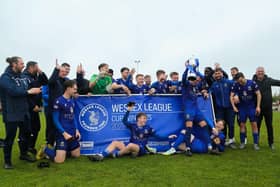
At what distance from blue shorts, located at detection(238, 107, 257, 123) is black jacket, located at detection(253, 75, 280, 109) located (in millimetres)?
457

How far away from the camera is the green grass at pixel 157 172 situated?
5.16 metres

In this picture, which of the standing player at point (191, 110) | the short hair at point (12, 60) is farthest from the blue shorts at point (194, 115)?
the short hair at point (12, 60)

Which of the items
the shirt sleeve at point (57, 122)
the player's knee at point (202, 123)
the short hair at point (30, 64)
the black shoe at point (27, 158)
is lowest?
the black shoe at point (27, 158)

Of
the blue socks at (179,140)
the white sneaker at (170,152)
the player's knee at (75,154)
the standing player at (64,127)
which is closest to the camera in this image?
the standing player at (64,127)

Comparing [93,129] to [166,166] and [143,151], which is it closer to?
[143,151]

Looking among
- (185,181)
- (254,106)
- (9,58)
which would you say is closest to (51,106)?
(9,58)

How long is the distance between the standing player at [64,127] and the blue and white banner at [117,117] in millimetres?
642

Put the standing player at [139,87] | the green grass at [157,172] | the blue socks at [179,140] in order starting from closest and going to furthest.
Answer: the green grass at [157,172] < the blue socks at [179,140] < the standing player at [139,87]

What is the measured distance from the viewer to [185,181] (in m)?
5.16

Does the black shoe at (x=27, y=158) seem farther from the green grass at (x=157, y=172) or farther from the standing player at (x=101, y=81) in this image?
the standing player at (x=101, y=81)

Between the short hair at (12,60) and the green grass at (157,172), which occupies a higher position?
the short hair at (12,60)

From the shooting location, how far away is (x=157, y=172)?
19.0 ft

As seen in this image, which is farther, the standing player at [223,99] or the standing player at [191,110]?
the standing player at [223,99]

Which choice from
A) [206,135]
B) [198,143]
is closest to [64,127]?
[198,143]
